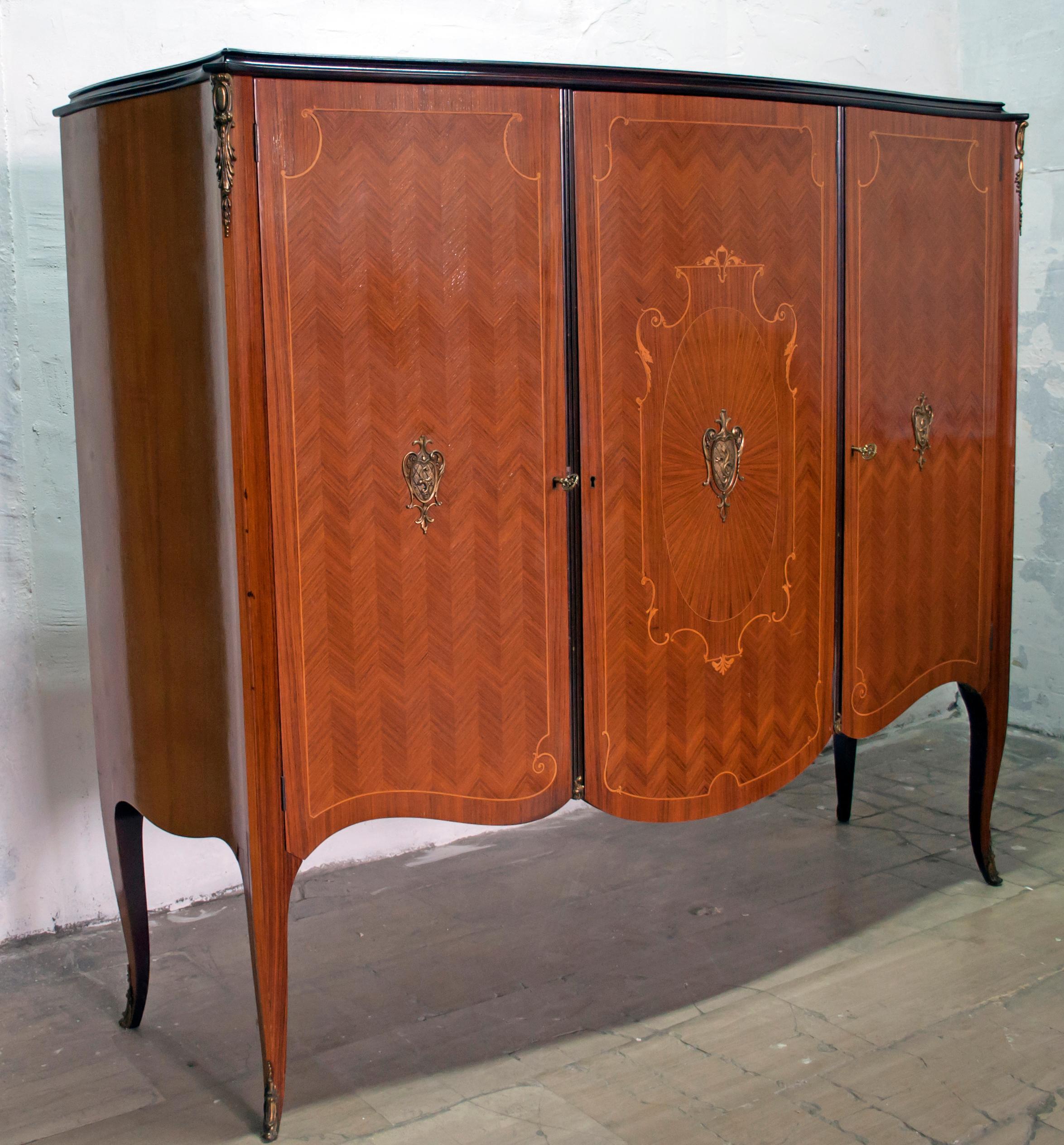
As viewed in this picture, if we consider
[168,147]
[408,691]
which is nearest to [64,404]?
[168,147]

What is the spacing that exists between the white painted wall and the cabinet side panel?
1.39 feet

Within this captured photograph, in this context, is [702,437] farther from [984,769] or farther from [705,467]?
[984,769]

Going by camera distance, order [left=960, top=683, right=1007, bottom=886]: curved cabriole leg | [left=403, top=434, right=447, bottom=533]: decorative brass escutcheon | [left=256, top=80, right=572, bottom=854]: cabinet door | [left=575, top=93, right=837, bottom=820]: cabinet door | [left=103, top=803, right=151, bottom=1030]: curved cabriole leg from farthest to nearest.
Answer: [left=960, top=683, right=1007, bottom=886]: curved cabriole leg
[left=103, top=803, right=151, bottom=1030]: curved cabriole leg
[left=575, top=93, right=837, bottom=820]: cabinet door
[left=403, top=434, right=447, bottom=533]: decorative brass escutcheon
[left=256, top=80, right=572, bottom=854]: cabinet door

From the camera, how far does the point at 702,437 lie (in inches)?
90.0

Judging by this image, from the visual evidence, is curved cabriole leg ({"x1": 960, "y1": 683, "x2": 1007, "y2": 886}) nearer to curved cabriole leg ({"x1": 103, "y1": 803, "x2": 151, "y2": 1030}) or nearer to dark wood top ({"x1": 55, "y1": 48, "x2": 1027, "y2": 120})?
dark wood top ({"x1": 55, "y1": 48, "x2": 1027, "y2": 120})

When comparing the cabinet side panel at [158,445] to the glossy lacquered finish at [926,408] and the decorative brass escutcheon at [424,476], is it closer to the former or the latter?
the decorative brass escutcheon at [424,476]

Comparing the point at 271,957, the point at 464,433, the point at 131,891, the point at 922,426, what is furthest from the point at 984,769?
the point at 131,891

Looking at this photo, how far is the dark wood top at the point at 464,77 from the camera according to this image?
74.7 inches

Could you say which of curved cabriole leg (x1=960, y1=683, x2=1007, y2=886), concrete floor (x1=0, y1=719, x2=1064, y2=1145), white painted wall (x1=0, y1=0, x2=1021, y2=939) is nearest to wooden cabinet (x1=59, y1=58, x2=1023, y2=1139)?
concrete floor (x1=0, y1=719, x2=1064, y2=1145)

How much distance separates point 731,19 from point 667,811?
228 cm

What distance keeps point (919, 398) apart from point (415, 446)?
1120 millimetres

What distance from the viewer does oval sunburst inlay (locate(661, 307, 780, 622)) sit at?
2.26 metres

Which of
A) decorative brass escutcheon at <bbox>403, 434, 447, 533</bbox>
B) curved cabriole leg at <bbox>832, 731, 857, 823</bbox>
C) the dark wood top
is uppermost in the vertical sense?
the dark wood top

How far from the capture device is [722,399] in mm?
2301
